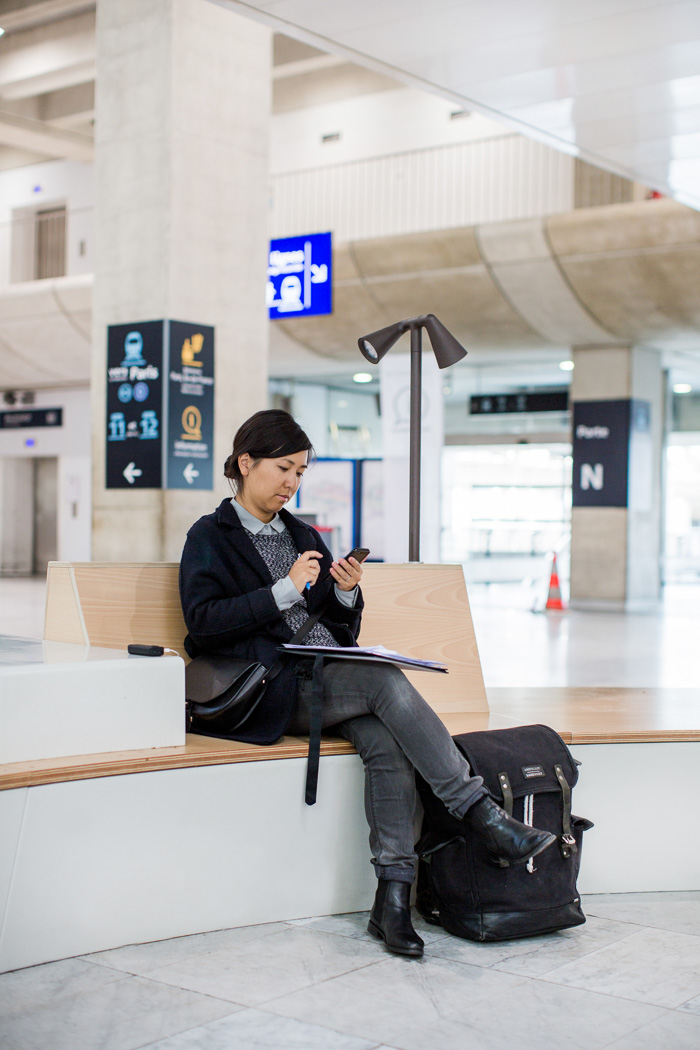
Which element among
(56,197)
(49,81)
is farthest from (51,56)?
(56,197)

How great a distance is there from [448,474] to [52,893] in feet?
68.0

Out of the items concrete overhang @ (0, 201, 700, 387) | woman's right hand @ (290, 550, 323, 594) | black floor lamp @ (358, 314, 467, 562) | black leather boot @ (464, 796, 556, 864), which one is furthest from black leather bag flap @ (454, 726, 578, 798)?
concrete overhang @ (0, 201, 700, 387)

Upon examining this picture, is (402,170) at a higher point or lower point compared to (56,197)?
lower

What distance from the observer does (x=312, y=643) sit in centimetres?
318

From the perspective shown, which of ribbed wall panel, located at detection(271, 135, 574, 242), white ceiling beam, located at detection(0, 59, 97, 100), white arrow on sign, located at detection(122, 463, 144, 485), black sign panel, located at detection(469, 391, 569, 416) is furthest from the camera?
black sign panel, located at detection(469, 391, 569, 416)

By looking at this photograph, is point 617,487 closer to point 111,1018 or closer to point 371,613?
point 371,613

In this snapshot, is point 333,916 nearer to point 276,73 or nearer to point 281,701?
point 281,701

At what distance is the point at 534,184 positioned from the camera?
1430cm

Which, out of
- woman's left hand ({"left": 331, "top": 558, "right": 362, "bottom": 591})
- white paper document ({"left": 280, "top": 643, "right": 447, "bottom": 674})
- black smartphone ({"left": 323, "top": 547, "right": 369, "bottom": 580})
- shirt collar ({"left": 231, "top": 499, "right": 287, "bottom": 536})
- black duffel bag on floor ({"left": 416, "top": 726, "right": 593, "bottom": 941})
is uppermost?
shirt collar ({"left": 231, "top": 499, "right": 287, "bottom": 536})

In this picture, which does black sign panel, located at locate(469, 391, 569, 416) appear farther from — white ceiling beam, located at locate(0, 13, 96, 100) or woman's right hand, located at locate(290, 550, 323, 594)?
woman's right hand, located at locate(290, 550, 323, 594)

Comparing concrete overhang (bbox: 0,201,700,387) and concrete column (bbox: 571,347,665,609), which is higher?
concrete overhang (bbox: 0,201,700,387)

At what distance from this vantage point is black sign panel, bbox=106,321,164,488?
7.47 metres

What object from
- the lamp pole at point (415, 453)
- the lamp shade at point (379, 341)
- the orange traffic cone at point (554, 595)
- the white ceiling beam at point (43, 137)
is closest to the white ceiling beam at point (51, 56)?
the white ceiling beam at point (43, 137)

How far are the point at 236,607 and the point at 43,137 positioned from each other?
15.2 metres
